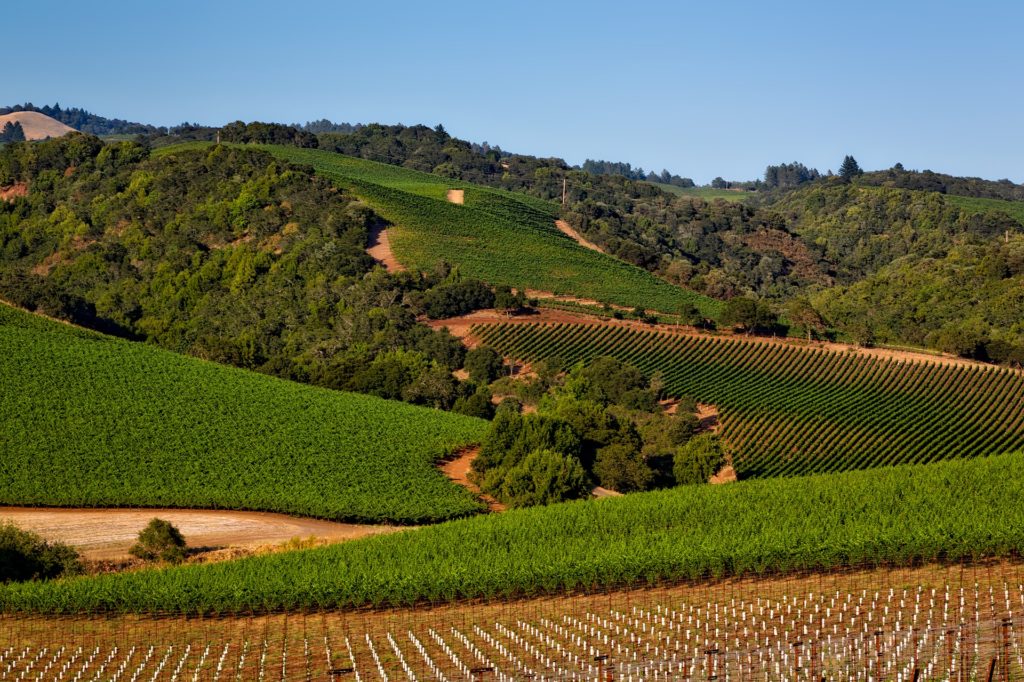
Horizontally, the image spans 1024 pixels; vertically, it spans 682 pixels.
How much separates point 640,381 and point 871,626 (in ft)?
161

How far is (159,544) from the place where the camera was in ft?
168

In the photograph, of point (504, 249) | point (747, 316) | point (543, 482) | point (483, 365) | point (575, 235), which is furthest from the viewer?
point (575, 235)

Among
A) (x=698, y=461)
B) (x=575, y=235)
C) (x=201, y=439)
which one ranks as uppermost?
(x=575, y=235)

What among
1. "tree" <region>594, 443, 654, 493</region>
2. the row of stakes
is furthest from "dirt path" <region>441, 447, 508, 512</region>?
the row of stakes

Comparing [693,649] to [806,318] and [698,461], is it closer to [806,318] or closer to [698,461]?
[698,461]

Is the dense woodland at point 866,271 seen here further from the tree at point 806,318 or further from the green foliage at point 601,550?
the green foliage at point 601,550

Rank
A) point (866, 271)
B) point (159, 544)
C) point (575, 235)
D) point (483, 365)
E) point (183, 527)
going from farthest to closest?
point (866, 271) → point (575, 235) → point (483, 365) → point (183, 527) → point (159, 544)

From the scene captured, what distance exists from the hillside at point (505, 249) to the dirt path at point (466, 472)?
141 ft

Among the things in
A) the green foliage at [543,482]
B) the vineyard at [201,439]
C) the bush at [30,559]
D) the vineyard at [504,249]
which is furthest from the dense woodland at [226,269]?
the bush at [30,559]

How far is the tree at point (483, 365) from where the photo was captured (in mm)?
91812

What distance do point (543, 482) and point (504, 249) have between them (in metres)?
74.8

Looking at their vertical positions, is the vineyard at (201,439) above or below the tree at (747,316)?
below

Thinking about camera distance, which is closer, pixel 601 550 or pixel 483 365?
pixel 601 550

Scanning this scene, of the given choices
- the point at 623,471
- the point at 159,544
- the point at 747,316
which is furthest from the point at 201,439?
the point at 747,316
